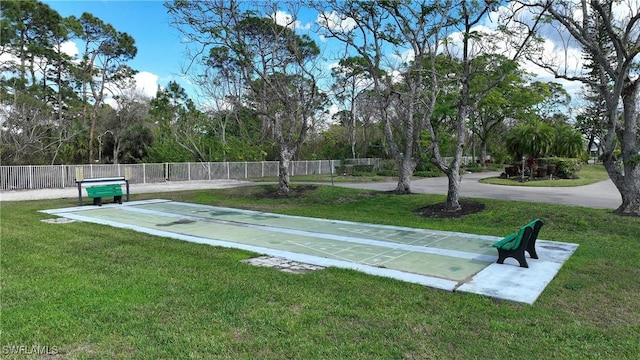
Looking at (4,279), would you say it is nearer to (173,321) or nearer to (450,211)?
(173,321)

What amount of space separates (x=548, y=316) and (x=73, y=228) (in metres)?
9.32

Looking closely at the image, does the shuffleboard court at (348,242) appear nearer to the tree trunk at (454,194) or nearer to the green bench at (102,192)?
the green bench at (102,192)

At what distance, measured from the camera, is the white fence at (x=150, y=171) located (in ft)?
64.4

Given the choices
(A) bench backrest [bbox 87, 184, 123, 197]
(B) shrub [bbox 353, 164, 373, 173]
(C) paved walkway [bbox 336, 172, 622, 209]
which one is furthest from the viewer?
(B) shrub [bbox 353, 164, 373, 173]

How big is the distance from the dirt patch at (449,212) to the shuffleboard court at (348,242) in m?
2.36

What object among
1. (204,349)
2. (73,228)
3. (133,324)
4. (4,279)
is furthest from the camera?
(73,228)

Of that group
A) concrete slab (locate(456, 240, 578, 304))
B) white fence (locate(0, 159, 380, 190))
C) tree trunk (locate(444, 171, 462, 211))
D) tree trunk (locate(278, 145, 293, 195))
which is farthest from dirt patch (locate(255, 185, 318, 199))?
concrete slab (locate(456, 240, 578, 304))

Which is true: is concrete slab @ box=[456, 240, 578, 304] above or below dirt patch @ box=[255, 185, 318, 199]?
below

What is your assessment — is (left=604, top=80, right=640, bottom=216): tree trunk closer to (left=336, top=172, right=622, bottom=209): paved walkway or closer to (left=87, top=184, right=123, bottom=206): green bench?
(left=336, top=172, right=622, bottom=209): paved walkway

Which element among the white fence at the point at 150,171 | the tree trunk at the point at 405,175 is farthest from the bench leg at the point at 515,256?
the white fence at the point at 150,171

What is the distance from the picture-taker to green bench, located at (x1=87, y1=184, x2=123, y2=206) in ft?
44.7

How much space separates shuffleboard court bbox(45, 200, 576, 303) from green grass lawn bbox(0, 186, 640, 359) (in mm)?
516

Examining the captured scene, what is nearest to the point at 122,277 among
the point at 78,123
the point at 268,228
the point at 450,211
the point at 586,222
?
the point at 268,228

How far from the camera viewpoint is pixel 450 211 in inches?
482
